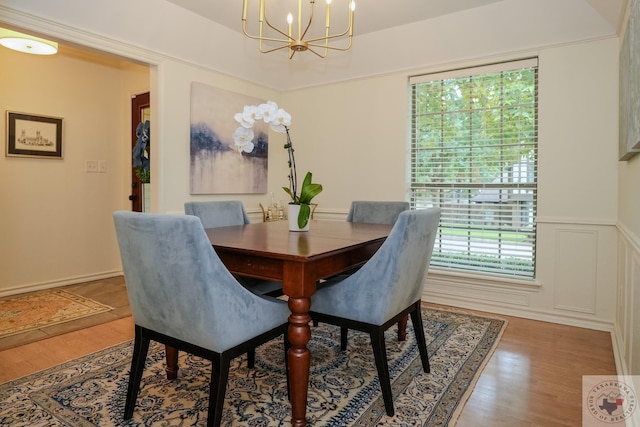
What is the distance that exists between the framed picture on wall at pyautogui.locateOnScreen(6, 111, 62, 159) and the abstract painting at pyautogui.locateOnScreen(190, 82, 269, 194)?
1527mm

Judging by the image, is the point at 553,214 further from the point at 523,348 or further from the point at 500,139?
the point at 523,348

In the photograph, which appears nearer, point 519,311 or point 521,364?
point 521,364

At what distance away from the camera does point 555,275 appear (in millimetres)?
3043

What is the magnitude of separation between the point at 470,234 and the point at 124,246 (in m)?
2.81

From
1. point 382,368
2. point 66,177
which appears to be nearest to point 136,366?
point 382,368

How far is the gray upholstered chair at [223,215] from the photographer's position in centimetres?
224

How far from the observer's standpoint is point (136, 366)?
1645 millimetres

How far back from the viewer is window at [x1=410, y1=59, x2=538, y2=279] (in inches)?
125

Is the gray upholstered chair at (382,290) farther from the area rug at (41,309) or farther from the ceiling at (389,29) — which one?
the area rug at (41,309)

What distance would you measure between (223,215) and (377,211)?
3.58 ft

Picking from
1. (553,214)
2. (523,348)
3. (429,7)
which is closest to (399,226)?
(523,348)

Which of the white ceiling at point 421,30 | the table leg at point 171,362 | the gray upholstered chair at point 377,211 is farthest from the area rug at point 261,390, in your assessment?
the white ceiling at point 421,30

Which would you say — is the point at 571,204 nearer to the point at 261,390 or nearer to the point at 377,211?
the point at 377,211

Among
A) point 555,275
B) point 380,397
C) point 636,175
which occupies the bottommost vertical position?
point 380,397
